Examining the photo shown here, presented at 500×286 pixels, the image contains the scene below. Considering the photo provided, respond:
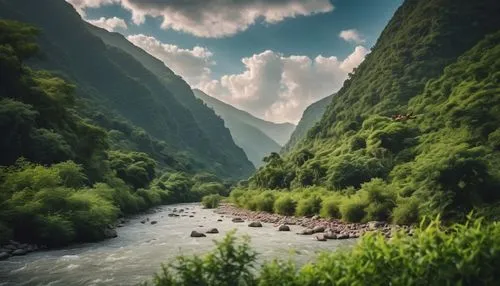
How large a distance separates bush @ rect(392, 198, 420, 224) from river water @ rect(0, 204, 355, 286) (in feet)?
25.6

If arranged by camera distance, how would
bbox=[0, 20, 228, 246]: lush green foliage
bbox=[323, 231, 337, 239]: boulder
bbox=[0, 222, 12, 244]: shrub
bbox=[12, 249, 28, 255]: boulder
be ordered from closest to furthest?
bbox=[12, 249, 28, 255]: boulder → bbox=[0, 222, 12, 244]: shrub → bbox=[0, 20, 228, 246]: lush green foliage → bbox=[323, 231, 337, 239]: boulder

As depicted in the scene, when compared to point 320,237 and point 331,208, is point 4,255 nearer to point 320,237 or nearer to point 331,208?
point 320,237

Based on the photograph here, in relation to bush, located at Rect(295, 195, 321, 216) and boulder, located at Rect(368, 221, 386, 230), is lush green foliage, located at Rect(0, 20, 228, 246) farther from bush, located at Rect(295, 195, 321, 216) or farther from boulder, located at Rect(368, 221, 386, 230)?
boulder, located at Rect(368, 221, 386, 230)

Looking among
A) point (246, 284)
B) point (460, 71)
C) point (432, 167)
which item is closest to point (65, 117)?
point (432, 167)

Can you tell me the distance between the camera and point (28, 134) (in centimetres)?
4078

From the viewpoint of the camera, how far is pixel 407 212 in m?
37.3

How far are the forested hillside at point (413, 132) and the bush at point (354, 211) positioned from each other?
4.0 inches

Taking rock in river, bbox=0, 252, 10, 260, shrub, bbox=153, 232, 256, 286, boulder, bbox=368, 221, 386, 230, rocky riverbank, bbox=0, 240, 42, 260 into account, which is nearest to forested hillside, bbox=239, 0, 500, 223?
boulder, bbox=368, 221, 386, 230

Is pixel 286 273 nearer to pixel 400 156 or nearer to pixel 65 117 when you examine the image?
pixel 65 117

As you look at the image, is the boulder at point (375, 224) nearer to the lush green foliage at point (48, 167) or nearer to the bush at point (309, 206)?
the bush at point (309, 206)

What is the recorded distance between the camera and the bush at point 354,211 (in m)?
43.8

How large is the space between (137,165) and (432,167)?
2522 inches

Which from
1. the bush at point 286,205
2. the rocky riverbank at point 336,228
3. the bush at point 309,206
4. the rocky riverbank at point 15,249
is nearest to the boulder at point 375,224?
the rocky riverbank at point 336,228

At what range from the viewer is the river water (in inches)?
771
